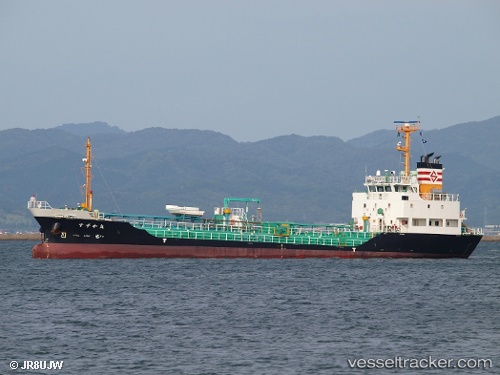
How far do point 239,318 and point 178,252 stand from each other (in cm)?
3113

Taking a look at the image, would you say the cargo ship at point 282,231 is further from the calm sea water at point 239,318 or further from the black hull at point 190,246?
the calm sea water at point 239,318

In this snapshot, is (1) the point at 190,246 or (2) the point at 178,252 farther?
(1) the point at 190,246

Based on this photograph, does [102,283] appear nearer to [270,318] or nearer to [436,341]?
[270,318]

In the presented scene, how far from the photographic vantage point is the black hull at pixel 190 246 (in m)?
72.3

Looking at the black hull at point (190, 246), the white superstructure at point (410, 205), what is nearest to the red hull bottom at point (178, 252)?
the black hull at point (190, 246)

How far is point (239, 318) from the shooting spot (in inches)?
1751

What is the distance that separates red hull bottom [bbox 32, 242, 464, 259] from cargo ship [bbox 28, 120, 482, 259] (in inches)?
2.7

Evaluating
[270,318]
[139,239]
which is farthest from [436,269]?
[270,318]

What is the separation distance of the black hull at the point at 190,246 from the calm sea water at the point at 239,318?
3568 mm

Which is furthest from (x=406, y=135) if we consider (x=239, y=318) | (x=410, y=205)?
(x=239, y=318)

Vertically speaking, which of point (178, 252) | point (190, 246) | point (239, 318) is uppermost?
point (190, 246)

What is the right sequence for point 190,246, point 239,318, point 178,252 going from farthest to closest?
1. point 190,246
2. point 178,252
3. point 239,318

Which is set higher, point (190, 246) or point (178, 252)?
point (190, 246)

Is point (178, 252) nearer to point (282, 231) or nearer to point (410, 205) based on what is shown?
point (282, 231)
